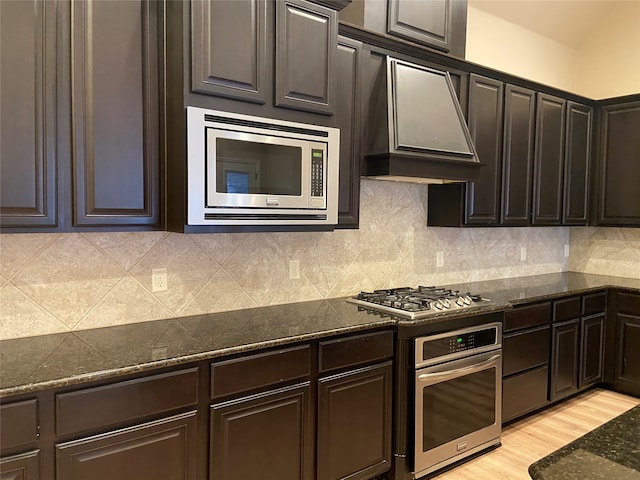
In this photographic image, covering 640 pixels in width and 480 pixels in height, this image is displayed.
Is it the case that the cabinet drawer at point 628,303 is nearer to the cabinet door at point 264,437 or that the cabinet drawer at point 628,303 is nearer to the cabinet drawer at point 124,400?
the cabinet door at point 264,437

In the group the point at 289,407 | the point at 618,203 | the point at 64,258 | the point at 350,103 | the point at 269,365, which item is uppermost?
the point at 350,103

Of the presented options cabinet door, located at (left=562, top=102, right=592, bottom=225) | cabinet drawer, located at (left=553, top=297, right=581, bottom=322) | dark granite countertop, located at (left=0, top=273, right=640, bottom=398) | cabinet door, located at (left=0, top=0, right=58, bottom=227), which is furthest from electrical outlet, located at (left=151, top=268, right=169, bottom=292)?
cabinet door, located at (left=562, top=102, right=592, bottom=225)

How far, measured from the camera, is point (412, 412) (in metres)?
2.61

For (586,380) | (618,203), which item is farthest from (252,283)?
(618,203)

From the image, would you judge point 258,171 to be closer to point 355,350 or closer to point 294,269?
point 294,269

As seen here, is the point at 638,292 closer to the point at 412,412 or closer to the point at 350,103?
the point at 412,412

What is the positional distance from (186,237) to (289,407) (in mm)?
1002

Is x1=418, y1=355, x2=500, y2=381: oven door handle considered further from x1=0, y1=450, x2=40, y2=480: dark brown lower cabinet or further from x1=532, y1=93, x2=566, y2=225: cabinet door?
x1=0, y1=450, x2=40, y2=480: dark brown lower cabinet

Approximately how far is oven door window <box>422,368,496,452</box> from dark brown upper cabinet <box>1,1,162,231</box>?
1.77 meters

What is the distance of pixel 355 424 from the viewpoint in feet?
7.94

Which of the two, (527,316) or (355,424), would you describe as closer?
(355,424)

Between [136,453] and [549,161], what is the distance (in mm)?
3810

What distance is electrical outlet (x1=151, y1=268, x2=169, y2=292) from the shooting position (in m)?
2.37

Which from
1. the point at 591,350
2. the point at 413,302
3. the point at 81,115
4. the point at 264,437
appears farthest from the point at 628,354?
the point at 81,115
